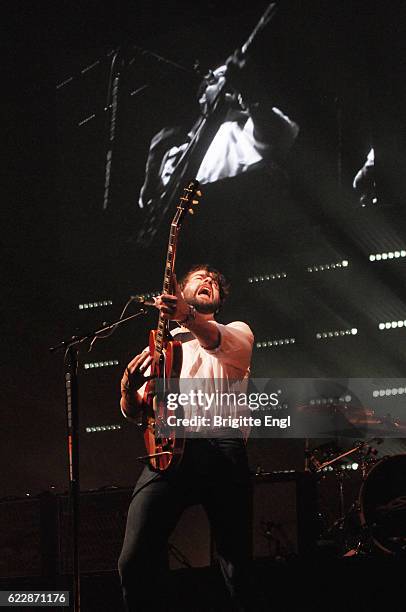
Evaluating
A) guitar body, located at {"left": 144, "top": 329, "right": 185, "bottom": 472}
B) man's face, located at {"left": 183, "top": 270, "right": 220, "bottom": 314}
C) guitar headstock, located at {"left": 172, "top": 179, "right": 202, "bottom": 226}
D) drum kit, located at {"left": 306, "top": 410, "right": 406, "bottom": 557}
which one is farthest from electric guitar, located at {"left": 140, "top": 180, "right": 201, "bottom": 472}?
drum kit, located at {"left": 306, "top": 410, "right": 406, "bottom": 557}

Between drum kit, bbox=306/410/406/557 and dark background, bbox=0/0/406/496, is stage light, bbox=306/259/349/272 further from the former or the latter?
drum kit, bbox=306/410/406/557

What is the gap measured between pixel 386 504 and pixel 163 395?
7.84 feet

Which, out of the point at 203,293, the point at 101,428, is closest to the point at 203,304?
the point at 203,293

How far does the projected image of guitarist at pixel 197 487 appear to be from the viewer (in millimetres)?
2742

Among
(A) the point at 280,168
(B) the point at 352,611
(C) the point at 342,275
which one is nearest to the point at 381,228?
(C) the point at 342,275

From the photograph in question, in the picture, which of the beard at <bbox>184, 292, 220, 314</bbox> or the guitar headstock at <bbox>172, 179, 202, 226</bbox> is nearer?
the beard at <bbox>184, 292, 220, 314</bbox>

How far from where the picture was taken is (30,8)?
20.4 ft

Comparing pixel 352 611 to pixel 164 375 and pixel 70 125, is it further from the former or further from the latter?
pixel 70 125

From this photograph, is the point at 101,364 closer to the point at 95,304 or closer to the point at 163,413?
the point at 95,304

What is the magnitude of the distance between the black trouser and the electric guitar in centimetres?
5

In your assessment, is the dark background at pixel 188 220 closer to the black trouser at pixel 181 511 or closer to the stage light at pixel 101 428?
the stage light at pixel 101 428

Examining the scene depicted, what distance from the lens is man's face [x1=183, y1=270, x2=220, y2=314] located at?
307 cm

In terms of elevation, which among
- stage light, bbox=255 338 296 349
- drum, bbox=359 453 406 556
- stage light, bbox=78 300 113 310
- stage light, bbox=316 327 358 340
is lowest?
drum, bbox=359 453 406 556

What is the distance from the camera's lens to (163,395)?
2986mm
